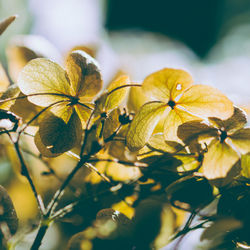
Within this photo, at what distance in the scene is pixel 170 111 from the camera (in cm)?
47

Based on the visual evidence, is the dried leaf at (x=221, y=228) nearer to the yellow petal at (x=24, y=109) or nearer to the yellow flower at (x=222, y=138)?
the yellow flower at (x=222, y=138)

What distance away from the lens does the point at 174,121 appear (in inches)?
18.1

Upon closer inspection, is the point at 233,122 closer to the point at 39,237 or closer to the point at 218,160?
the point at 218,160

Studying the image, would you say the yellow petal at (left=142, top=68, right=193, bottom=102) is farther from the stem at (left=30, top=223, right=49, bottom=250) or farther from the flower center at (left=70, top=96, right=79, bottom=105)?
the stem at (left=30, top=223, right=49, bottom=250)

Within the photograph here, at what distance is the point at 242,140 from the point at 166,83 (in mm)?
148

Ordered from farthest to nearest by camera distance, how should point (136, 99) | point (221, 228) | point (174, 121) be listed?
point (136, 99)
point (174, 121)
point (221, 228)

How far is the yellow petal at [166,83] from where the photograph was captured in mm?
390

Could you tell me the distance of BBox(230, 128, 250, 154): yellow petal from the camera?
1.36ft

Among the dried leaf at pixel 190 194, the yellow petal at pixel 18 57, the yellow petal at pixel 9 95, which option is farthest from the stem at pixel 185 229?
the yellow petal at pixel 18 57

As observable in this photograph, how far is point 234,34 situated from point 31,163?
523 cm

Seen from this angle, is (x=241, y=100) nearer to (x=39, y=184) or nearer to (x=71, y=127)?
(x=71, y=127)

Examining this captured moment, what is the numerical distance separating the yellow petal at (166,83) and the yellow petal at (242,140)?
4.3 inches

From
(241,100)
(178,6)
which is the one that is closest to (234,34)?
(178,6)

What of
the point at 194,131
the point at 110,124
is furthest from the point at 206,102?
the point at 110,124
